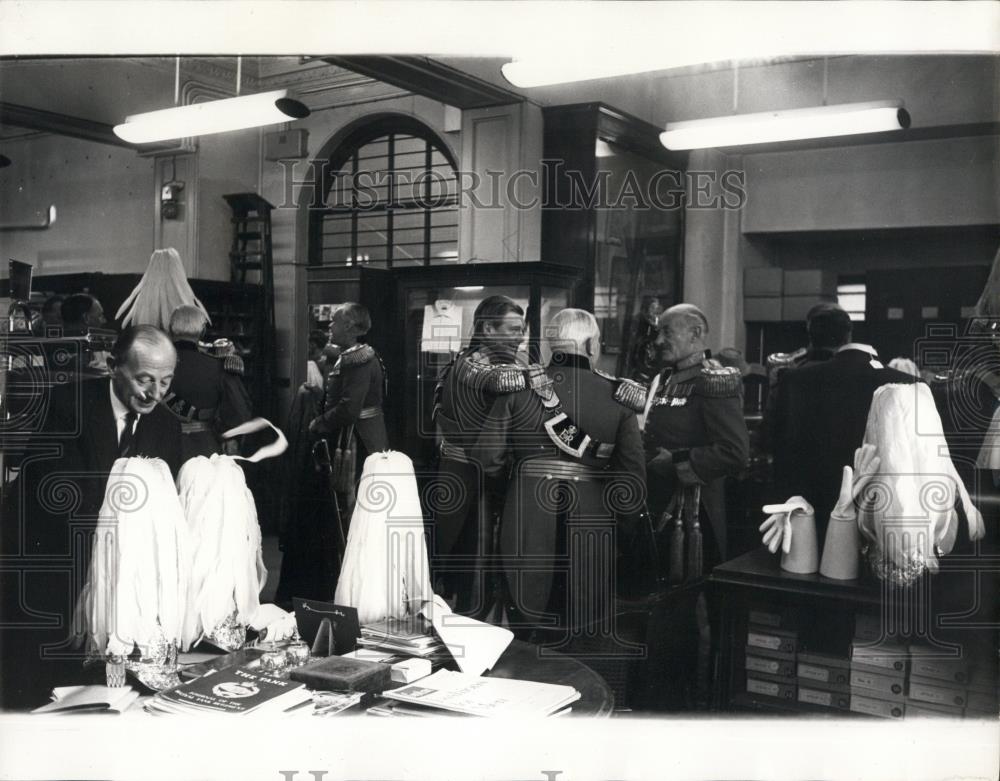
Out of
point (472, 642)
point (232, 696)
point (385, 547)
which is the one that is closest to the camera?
point (232, 696)

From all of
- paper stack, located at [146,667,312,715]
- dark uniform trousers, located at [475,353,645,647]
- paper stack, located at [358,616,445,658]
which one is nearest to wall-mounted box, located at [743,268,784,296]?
dark uniform trousers, located at [475,353,645,647]

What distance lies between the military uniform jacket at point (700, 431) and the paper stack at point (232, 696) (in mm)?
1265

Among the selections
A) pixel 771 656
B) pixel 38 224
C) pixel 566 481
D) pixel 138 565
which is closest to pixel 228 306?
pixel 38 224

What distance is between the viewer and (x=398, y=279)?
2.81 metres

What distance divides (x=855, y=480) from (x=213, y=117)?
2320mm

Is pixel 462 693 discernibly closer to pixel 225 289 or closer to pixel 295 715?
pixel 295 715

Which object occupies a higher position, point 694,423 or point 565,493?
point 694,423

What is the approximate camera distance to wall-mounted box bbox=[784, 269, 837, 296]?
2680mm

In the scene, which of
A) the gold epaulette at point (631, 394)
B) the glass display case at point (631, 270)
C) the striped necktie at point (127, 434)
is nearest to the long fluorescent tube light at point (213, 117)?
the striped necktie at point (127, 434)

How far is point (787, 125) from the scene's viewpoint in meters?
2.62

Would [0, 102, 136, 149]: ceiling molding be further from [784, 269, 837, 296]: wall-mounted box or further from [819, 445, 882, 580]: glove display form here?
[819, 445, 882, 580]: glove display form

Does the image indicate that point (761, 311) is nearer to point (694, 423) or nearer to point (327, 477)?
point (694, 423)

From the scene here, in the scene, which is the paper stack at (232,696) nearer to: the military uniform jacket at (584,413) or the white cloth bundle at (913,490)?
the military uniform jacket at (584,413)

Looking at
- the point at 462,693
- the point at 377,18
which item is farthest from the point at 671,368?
the point at 377,18
